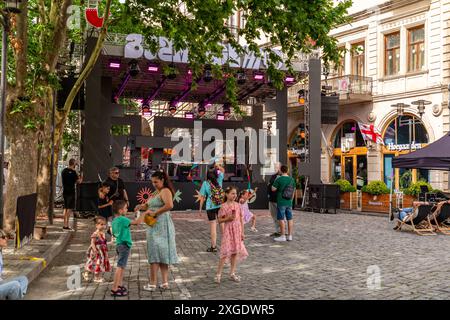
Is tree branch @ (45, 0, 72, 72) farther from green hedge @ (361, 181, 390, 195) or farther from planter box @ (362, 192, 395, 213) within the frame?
planter box @ (362, 192, 395, 213)

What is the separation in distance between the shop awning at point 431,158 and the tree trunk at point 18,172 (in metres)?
10.7

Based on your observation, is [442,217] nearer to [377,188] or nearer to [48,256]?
[377,188]

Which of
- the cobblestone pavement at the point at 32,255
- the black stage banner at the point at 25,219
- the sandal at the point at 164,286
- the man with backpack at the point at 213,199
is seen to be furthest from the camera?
the man with backpack at the point at 213,199

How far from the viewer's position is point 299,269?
8.49 m

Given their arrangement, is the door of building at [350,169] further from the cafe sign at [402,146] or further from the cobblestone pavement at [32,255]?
the cobblestone pavement at [32,255]

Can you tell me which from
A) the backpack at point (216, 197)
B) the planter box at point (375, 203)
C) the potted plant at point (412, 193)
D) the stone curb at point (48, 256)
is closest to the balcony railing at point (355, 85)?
the planter box at point (375, 203)

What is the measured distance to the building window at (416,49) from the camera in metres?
24.2

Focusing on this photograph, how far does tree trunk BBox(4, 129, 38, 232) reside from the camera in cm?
1104

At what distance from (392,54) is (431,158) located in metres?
12.6

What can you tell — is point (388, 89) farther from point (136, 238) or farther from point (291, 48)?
point (136, 238)

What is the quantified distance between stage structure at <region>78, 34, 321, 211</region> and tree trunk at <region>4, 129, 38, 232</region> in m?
4.59

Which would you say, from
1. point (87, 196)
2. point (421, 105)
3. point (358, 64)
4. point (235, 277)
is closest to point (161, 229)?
point (235, 277)

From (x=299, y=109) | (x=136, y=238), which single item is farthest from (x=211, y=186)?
(x=299, y=109)

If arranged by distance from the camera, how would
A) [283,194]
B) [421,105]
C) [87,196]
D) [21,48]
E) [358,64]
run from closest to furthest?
[21,48] → [283,194] → [87,196] → [421,105] → [358,64]
